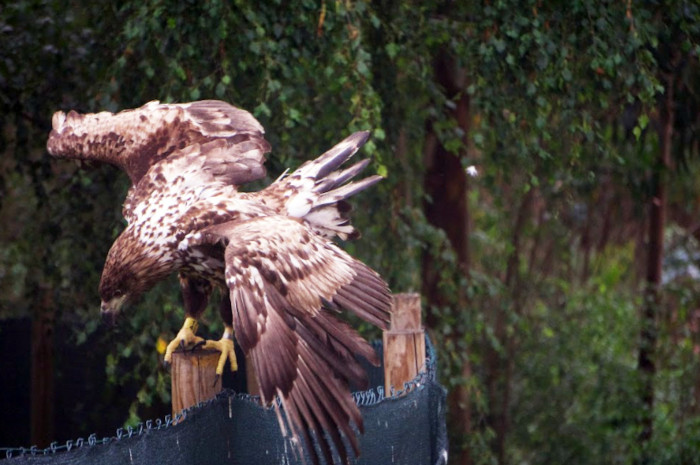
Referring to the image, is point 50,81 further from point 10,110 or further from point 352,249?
point 352,249

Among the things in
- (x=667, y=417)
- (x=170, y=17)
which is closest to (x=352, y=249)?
(x=170, y=17)

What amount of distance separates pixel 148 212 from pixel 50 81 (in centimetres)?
150

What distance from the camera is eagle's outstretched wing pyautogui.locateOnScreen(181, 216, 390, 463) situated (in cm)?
254

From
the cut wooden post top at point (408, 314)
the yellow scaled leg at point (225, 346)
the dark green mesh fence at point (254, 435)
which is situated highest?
the cut wooden post top at point (408, 314)

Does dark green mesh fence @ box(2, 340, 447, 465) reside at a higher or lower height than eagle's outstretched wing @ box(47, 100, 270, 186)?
lower

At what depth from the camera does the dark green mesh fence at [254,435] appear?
2.51m

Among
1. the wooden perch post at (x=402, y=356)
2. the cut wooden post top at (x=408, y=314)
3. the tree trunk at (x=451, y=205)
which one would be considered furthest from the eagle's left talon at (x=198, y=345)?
the tree trunk at (x=451, y=205)

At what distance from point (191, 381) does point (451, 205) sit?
3.35 meters

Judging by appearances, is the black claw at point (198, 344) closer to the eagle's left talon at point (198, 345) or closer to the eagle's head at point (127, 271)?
the eagle's left talon at point (198, 345)

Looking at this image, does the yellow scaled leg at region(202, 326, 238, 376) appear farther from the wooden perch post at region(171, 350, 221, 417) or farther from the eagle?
the wooden perch post at region(171, 350, 221, 417)

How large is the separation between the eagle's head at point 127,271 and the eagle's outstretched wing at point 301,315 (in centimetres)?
15

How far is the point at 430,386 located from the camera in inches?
124

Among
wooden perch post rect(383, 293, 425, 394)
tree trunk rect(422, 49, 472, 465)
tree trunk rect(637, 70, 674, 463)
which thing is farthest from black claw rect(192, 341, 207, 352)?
tree trunk rect(637, 70, 674, 463)

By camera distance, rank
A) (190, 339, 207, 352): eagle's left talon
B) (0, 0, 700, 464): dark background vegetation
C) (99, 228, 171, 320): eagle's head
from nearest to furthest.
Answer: (99, 228, 171, 320): eagle's head → (190, 339, 207, 352): eagle's left talon → (0, 0, 700, 464): dark background vegetation
